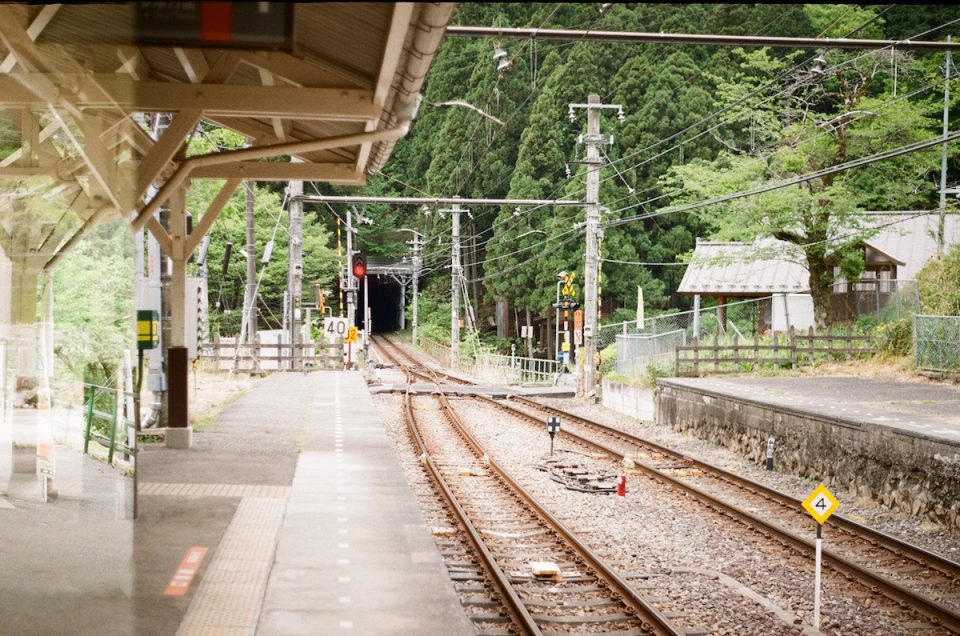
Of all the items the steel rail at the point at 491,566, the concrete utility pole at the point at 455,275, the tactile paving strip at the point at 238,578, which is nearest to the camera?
the tactile paving strip at the point at 238,578

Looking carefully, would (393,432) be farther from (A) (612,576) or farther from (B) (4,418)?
(A) (612,576)

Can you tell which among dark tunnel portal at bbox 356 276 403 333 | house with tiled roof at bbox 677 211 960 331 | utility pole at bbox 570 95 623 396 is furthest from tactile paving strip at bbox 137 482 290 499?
dark tunnel portal at bbox 356 276 403 333

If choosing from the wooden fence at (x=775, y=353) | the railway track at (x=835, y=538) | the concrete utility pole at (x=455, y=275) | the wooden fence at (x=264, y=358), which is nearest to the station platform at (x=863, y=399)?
the wooden fence at (x=775, y=353)

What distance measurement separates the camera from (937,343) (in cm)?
2119

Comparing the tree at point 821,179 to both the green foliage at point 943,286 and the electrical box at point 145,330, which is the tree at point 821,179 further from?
the electrical box at point 145,330

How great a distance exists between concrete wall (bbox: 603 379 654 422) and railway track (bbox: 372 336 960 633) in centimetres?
605

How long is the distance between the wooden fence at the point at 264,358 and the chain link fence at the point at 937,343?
17423 mm

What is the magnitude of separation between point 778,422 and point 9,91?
39.9ft

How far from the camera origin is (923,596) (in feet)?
27.9

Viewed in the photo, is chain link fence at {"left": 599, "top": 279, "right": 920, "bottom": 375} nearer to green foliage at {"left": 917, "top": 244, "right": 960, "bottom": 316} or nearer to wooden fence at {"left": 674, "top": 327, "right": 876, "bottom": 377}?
green foliage at {"left": 917, "top": 244, "right": 960, "bottom": 316}

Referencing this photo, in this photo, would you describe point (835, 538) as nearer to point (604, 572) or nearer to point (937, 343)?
point (604, 572)

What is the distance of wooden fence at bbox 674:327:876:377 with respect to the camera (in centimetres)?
2509

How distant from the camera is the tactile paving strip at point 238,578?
257 inches

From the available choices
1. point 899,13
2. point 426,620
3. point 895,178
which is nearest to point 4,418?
point 426,620
